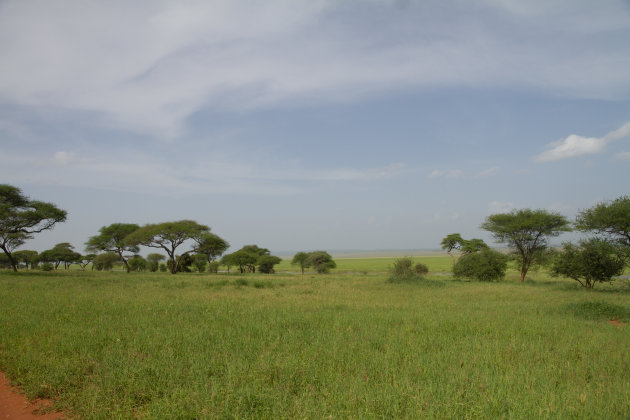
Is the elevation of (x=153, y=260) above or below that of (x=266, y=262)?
above

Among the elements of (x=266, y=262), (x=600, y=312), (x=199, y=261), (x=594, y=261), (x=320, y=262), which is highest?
(x=594, y=261)

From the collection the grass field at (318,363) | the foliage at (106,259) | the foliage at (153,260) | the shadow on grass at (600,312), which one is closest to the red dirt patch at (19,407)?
the grass field at (318,363)

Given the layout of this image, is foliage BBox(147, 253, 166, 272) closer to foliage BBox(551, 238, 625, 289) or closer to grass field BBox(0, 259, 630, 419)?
grass field BBox(0, 259, 630, 419)

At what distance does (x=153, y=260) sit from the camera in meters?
67.2

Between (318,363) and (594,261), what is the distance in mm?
20613

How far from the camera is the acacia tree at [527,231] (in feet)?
97.3

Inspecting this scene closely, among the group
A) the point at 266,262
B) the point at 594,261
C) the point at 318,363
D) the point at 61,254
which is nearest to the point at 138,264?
the point at 61,254

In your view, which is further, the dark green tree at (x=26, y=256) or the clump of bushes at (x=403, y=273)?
the dark green tree at (x=26, y=256)

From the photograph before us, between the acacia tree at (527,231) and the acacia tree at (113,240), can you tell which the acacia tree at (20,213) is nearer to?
the acacia tree at (113,240)

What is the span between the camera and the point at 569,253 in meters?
20.2

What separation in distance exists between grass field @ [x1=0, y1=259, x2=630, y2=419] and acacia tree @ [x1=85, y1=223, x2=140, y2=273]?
1581 inches

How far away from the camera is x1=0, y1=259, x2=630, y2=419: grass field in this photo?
422 cm

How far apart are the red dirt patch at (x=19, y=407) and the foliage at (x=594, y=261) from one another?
23990 millimetres

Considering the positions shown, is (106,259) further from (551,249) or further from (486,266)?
(551,249)
